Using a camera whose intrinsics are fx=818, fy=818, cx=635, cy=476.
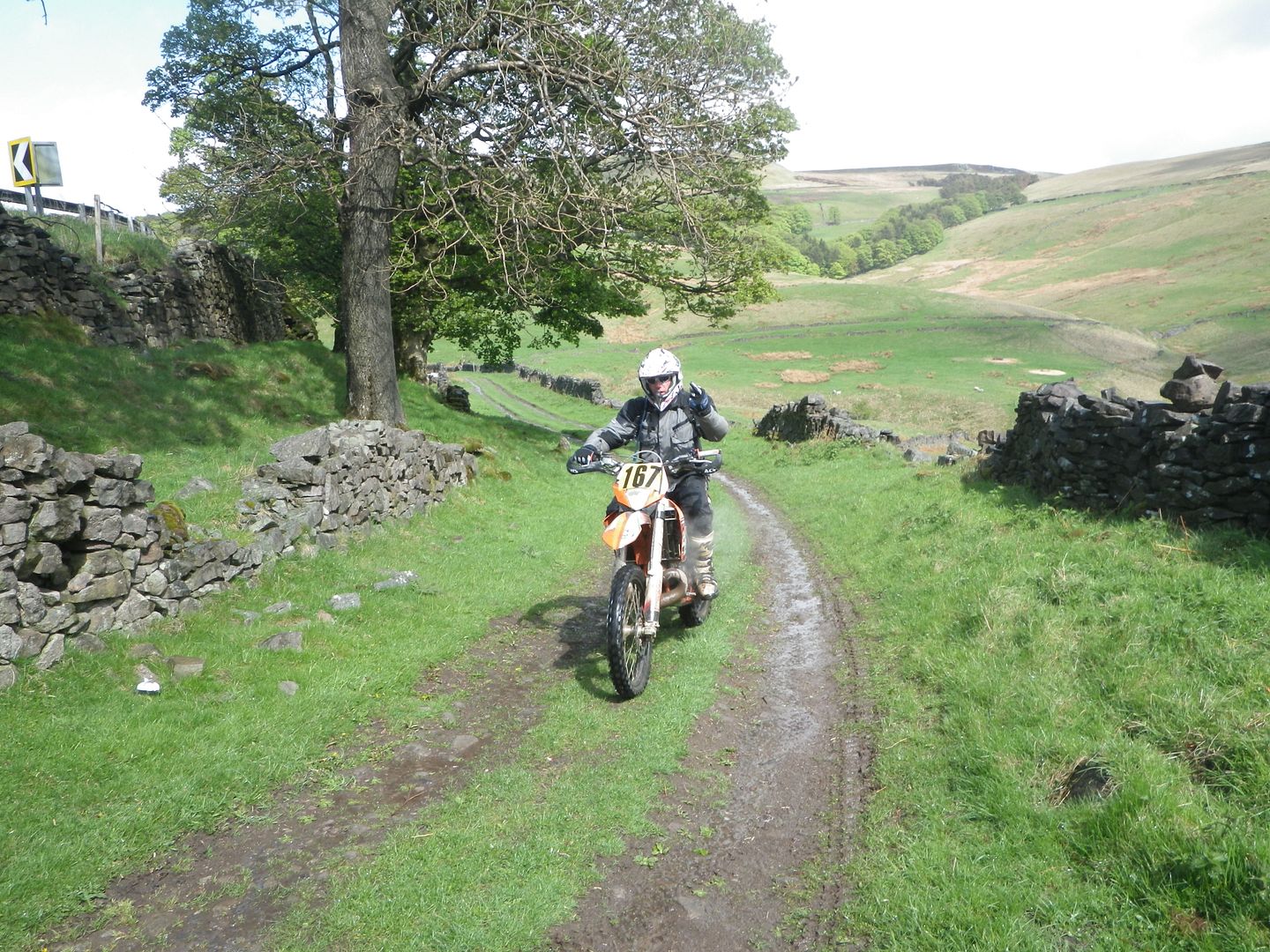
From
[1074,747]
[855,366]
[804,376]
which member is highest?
[1074,747]

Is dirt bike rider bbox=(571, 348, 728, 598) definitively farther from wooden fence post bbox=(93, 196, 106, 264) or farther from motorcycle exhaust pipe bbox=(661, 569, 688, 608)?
wooden fence post bbox=(93, 196, 106, 264)

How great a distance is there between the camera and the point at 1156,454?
9320 millimetres

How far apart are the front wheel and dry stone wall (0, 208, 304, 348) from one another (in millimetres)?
13900

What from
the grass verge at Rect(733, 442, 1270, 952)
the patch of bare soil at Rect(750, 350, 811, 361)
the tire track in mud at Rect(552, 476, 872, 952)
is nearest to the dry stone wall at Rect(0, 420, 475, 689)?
the tire track in mud at Rect(552, 476, 872, 952)

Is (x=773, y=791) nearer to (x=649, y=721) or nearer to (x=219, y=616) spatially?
(x=649, y=721)

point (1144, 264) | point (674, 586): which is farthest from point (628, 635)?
point (1144, 264)

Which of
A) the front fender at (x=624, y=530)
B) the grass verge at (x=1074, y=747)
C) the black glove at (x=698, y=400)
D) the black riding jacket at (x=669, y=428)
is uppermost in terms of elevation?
the black glove at (x=698, y=400)

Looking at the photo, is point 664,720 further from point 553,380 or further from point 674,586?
point 553,380

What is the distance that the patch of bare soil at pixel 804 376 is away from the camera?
49.5m

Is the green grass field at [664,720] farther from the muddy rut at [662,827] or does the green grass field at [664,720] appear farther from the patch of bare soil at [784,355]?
the patch of bare soil at [784,355]

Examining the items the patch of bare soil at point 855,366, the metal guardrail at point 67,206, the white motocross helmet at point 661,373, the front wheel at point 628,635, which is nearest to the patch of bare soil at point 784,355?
the patch of bare soil at point 855,366

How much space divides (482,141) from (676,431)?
9.81 meters

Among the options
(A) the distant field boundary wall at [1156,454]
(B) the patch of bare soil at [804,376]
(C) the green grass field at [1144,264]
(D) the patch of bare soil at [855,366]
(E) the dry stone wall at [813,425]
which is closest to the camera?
(A) the distant field boundary wall at [1156,454]

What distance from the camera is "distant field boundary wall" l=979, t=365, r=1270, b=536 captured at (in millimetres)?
7957
